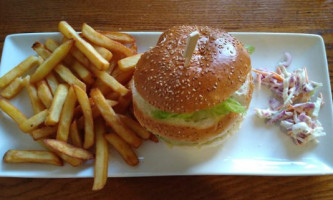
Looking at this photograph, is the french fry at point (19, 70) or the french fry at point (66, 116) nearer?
the french fry at point (66, 116)

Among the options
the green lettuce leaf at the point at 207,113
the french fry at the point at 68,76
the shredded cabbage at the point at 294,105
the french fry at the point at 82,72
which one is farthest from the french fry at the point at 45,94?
the shredded cabbage at the point at 294,105

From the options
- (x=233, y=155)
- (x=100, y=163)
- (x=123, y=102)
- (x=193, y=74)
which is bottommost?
(x=233, y=155)

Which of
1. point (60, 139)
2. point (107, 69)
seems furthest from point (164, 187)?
point (107, 69)

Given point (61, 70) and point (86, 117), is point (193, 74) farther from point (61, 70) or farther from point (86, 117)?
point (61, 70)

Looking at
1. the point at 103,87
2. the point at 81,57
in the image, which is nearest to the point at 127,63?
the point at 103,87

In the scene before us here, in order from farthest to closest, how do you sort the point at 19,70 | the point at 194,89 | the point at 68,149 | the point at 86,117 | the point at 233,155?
1. the point at 19,70
2. the point at 233,155
3. the point at 86,117
4. the point at 68,149
5. the point at 194,89

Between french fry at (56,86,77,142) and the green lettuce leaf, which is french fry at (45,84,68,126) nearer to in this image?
french fry at (56,86,77,142)

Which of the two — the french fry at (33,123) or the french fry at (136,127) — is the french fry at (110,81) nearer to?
the french fry at (136,127)

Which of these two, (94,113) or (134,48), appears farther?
(134,48)

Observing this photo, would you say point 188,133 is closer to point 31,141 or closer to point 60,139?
point 60,139
